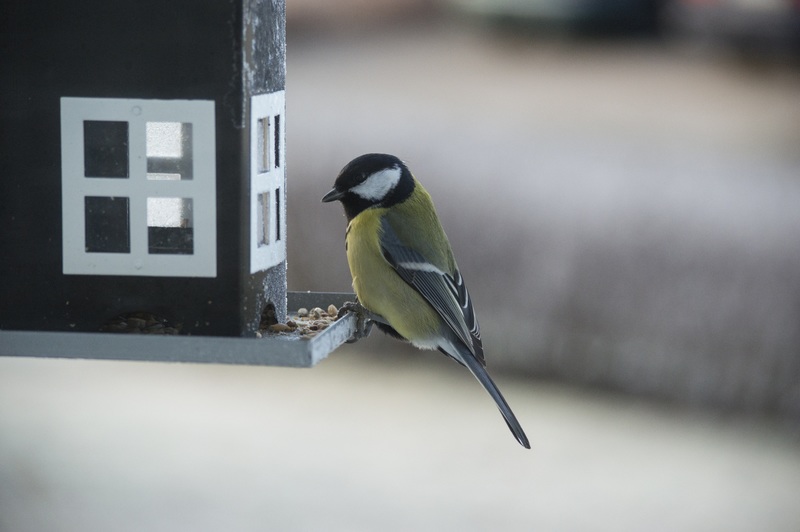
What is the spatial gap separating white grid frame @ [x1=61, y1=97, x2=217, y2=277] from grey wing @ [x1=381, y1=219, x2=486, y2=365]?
1.11 meters

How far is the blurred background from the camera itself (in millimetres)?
8945

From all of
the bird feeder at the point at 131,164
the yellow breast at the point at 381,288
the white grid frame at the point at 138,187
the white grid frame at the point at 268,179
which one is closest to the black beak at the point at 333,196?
the yellow breast at the point at 381,288

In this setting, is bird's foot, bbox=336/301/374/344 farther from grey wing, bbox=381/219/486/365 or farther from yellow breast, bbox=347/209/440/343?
grey wing, bbox=381/219/486/365

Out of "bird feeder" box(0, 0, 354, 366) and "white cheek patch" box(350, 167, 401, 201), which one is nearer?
"bird feeder" box(0, 0, 354, 366)

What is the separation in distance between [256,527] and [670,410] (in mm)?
3392

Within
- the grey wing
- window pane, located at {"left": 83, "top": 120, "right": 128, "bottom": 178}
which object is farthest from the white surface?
window pane, located at {"left": 83, "top": 120, "right": 128, "bottom": 178}

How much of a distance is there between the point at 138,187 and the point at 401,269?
51.3 inches

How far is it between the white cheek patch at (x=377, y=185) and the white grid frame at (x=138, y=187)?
1.14m

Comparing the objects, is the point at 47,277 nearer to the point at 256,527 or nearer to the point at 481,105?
the point at 256,527

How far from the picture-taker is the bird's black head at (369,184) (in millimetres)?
4914

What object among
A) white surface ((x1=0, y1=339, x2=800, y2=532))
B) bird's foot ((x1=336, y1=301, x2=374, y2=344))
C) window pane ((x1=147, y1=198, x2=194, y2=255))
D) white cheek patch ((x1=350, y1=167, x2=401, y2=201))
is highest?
white cheek patch ((x1=350, y1=167, x2=401, y2=201))

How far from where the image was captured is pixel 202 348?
11.8 feet

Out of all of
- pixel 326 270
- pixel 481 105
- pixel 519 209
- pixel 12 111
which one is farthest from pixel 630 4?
pixel 12 111

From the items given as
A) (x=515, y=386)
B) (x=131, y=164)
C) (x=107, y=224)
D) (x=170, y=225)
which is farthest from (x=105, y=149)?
(x=515, y=386)
